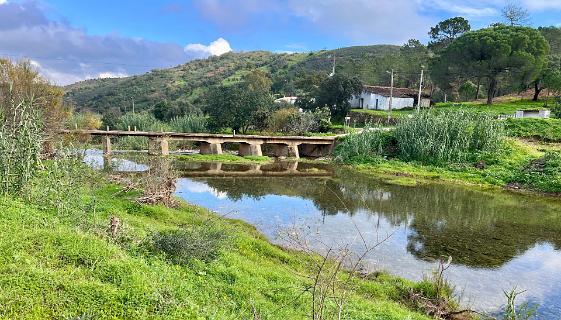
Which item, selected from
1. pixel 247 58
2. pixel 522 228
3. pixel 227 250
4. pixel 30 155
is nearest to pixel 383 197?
pixel 522 228

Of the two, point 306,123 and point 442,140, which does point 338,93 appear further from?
point 442,140

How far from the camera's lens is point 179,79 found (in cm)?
11138

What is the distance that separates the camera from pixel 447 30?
6644 centimetres

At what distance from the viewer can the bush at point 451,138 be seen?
1194 inches

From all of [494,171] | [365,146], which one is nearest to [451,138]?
[494,171]

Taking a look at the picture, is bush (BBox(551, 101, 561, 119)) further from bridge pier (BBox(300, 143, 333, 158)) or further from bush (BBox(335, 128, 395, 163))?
bridge pier (BBox(300, 143, 333, 158))

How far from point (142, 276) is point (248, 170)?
24.1 metres

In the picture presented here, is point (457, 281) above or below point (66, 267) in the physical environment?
below

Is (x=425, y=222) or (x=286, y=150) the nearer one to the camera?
(x=425, y=222)

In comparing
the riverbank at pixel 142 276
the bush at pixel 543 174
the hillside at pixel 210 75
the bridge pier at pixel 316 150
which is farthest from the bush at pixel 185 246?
the hillside at pixel 210 75

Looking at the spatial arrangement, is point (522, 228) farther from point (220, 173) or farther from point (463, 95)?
point (463, 95)

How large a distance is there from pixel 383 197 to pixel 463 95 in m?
42.2

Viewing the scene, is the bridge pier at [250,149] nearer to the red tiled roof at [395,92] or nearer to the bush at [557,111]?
the red tiled roof at [395,92]

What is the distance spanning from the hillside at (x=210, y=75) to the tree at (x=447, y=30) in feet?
19.9
